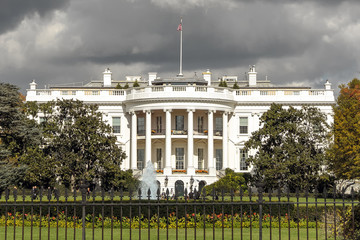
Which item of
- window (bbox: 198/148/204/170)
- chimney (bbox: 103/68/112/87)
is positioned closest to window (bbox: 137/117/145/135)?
window (bbox: 198/148/204/170)

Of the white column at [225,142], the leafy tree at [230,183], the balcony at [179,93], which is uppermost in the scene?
the balcony at [179,93]

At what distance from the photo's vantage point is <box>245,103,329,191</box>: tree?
176ft

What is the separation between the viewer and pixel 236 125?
7019cm

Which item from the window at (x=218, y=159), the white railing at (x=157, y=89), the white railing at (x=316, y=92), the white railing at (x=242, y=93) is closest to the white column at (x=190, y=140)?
the white railing at (x=157, y=89)

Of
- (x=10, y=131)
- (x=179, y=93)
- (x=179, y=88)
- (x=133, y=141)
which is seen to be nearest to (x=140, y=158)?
(x=133, y=141)

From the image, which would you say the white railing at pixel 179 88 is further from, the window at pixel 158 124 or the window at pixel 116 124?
the window at pixel 116 124

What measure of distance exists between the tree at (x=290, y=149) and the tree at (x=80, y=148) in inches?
469

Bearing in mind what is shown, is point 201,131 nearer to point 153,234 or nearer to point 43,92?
point 43,92

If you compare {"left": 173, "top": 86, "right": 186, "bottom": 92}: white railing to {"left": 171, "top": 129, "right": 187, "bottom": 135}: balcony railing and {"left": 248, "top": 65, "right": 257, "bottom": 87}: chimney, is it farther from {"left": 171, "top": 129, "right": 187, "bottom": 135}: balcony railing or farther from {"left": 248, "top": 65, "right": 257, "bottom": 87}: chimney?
{"left": 248, "top": 65, "right": 257, "bottom": 87}: chimney

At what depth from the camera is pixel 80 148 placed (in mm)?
55281

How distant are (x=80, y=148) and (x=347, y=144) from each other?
2161 cm

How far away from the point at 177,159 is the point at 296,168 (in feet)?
56.8

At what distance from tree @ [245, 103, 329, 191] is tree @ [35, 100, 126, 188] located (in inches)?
469

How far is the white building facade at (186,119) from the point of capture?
216 ft
